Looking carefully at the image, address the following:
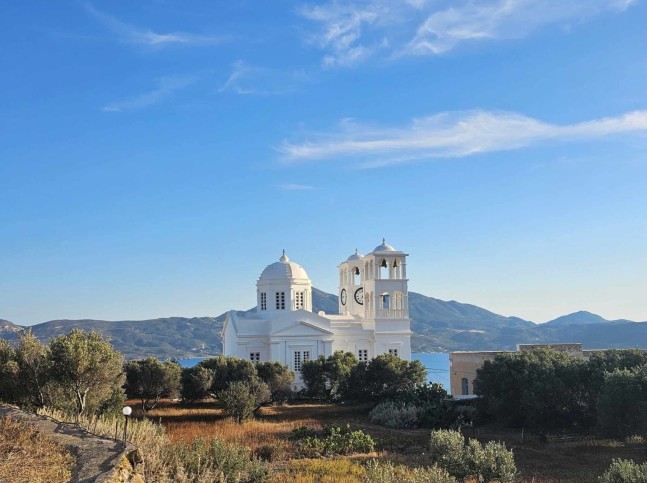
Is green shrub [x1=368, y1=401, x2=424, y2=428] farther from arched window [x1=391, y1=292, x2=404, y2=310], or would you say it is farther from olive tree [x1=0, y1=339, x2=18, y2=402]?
arched window [x1=391, y1=292, x2=404, y2=310]

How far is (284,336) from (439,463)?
1114 inches

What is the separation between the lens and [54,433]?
13.1 m

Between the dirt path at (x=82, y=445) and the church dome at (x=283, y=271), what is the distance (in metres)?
32.7

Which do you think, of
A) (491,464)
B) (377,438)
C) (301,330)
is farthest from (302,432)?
(301,330)

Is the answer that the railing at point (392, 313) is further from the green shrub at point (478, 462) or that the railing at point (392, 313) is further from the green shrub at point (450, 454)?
the green shrub at point (478, 462)

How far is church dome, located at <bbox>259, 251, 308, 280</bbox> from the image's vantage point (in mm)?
47781

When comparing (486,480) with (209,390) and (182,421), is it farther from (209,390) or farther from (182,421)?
(209,390)

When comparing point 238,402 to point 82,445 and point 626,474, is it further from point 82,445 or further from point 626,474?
point 626,474

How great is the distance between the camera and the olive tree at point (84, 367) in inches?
825

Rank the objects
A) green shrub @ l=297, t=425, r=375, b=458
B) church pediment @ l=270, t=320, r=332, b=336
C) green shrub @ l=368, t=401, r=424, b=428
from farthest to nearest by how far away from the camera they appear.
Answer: church pediment @ l=270, t=320, r=332, b=336 < green shrub @ l=368, t=401, r=424, b=428 < green shrub @ l=297, t=425, r=375, b=458

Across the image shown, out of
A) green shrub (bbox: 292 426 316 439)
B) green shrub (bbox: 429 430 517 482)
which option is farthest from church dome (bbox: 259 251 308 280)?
green shrub (bbox: 429 430 517 482)

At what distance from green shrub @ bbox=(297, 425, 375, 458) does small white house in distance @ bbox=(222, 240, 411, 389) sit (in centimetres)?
2080

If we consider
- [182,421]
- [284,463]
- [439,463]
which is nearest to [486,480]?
[439,463]

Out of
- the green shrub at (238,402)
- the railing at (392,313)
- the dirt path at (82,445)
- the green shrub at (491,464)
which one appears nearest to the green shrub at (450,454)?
the green shrub at (491,464)
